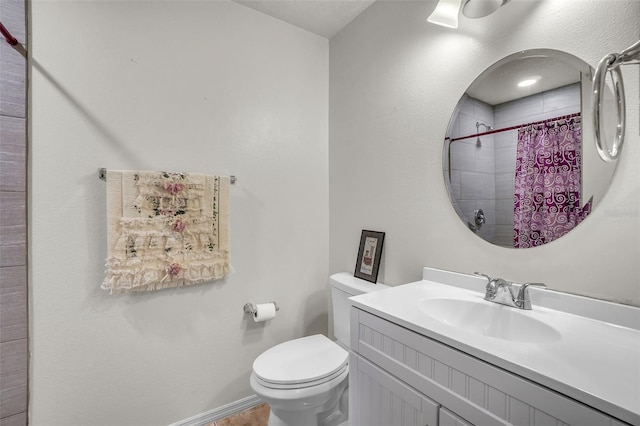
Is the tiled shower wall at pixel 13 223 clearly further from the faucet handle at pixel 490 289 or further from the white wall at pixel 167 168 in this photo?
the faucet handle at pixel 490 289

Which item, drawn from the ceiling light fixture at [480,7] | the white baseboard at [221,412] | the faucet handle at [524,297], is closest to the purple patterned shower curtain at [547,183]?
the faucet handle at [524,297]

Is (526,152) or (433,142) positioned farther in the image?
(433,142)

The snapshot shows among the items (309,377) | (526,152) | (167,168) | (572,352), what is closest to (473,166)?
(526,152)

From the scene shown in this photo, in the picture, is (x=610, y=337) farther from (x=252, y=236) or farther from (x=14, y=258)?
(x=14, y=258)

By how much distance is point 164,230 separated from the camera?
1452 millimetres

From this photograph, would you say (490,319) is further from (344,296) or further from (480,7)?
(480,7)

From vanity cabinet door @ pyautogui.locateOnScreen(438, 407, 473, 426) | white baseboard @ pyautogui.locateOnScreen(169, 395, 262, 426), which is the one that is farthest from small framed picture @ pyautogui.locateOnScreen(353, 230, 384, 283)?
white baseboard @ pyautogui.locateOnScreen(169, 395, 262, 426)

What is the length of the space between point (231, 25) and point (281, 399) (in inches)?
77.2

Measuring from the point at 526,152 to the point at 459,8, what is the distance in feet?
2.13

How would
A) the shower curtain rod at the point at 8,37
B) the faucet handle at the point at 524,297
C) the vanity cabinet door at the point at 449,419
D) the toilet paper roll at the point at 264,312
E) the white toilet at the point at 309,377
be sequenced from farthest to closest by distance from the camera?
the toilet paper roll at the point at 264,312 < the white toilet at the point at 309,377 < the shower curtain rod at the point at 8,37 < the faucet handle at the point at 524,297 < the vanity cabinet door at the point at 449,419

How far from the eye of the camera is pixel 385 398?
917 mm

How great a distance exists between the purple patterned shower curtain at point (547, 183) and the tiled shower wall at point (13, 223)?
6.50 ft

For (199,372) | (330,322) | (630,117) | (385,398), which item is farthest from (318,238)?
(630,117)

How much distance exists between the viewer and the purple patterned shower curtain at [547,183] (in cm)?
94
